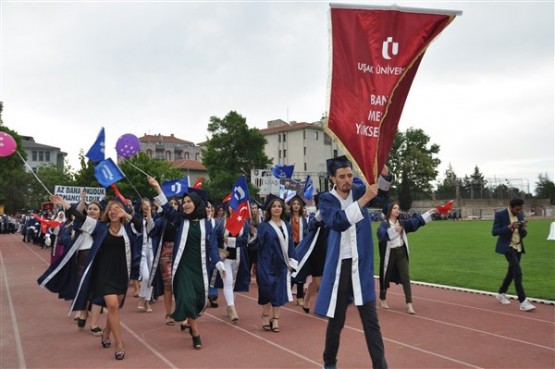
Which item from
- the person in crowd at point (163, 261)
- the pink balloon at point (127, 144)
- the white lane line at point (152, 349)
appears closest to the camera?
the white lane line at point (152, 349)

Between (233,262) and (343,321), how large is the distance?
4.84m

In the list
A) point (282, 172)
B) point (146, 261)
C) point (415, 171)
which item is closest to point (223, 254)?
Answer: point (146, 261)

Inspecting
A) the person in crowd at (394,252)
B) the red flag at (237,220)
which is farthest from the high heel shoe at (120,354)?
the person in crowd at (394,252)

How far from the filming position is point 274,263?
7.94m

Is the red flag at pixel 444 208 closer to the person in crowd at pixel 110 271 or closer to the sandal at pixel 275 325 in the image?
the sandal at pixel 275 325

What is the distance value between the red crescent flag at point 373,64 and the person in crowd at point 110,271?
3.40 metres

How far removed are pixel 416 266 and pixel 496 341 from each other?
9438 mm

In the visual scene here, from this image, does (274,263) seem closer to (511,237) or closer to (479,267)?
(511,237)

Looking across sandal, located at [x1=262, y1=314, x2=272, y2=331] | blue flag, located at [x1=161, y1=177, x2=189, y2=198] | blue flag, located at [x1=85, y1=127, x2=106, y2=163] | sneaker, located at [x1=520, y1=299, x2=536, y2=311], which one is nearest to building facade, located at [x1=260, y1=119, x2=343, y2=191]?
blue flag, located at [x1=161, y1=177, x2=189, y2=198]

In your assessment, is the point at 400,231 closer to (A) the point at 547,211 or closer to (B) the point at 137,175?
(B) the point at 137,175

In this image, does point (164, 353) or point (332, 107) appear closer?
point (332, 107)

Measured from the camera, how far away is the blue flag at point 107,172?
8.95 metres

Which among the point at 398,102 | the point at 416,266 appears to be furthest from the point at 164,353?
the point at 416,266

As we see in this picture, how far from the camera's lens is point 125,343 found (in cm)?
707
